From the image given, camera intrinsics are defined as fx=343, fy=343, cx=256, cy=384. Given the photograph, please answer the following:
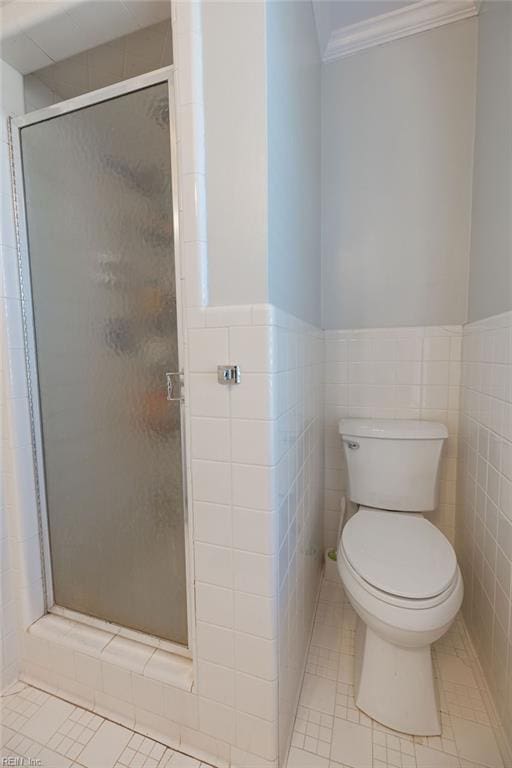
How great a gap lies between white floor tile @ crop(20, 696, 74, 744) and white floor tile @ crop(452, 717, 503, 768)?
122cm

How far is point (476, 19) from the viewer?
141 centimetres

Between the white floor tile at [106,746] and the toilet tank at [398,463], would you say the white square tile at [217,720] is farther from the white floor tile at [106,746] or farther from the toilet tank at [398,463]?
the toilet tank at [398,463]

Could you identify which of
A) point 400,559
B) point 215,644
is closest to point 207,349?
point 215,644

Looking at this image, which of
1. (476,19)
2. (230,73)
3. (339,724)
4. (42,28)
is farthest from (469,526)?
(42,28)

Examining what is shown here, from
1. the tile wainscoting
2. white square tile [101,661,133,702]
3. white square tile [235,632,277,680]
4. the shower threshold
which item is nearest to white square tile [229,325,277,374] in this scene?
the tile wainscoting

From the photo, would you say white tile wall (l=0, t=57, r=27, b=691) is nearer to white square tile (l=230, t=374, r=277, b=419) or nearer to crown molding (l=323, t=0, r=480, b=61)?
white square tile (l=230, t=374, r=277, b=419)

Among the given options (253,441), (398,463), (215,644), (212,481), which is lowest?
(215,644)

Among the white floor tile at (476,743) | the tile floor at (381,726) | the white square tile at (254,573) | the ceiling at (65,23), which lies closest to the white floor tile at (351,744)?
the tile floor at (381,726)

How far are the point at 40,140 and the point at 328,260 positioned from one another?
120cm

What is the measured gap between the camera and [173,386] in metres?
1.01

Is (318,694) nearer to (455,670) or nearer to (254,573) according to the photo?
(455,670)

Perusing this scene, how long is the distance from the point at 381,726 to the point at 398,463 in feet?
2.78

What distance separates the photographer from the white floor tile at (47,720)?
105 centimetres

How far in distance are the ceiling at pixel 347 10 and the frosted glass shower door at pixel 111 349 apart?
977mm
